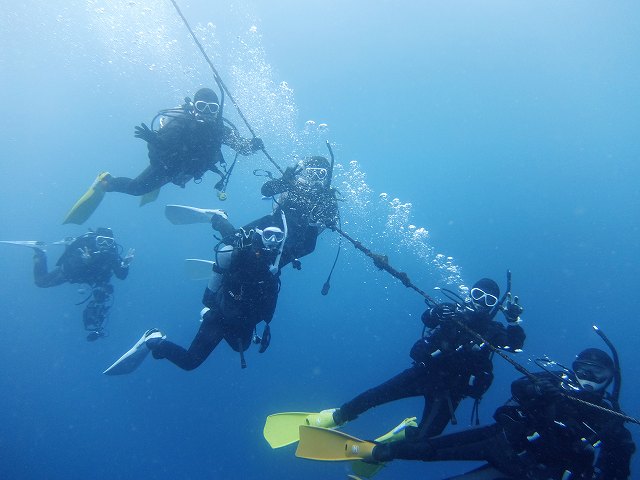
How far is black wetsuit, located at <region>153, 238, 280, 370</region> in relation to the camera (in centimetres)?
574

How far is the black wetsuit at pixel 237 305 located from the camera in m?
5.74

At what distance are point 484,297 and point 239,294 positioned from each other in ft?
13.0

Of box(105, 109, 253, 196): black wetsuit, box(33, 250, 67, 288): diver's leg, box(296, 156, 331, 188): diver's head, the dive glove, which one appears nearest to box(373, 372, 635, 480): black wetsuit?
box(296, 156, 331, 188): diver's head

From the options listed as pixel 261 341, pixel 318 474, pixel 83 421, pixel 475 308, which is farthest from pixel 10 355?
pixel 475 308

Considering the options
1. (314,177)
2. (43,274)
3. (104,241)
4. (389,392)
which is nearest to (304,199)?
(314,177)

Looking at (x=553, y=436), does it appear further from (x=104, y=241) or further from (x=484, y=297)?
(x=104, y=241)

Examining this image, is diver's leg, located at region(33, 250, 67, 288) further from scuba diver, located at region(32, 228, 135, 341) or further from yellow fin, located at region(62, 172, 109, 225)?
yellow fin, located at region(62, 172, 109, 225)

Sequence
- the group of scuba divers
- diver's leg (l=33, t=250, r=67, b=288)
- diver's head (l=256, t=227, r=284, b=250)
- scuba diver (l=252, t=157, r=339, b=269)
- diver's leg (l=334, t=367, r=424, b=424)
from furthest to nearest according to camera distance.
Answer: diver's leg (l=33, t=250, r=67, b=288) < scuba diver (l=252, t=157, r=339, b=269) < diver's leg (l=334, t=367, r=424, b=424) < diver's head (l=256, t=227, r=284, b=250) < the group of scuba divers

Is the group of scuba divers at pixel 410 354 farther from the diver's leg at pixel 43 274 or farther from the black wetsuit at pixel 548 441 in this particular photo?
the diver's leg at pixel 43 274

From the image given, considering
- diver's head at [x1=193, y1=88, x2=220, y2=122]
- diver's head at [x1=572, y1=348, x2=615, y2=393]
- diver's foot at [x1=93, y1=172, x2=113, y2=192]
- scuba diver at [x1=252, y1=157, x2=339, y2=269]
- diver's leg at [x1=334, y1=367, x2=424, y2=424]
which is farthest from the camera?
diver's foot at [x1=93, y1=172, x2=113, y2=192]

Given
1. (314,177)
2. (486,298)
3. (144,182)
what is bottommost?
(144,182)

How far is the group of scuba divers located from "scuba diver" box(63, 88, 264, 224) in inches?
0.8

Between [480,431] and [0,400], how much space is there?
4938 cm

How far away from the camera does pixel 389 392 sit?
6297 millimetres
